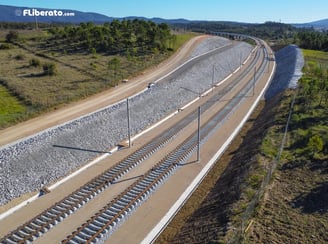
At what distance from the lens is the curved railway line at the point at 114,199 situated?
783 inches

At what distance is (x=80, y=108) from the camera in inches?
1662

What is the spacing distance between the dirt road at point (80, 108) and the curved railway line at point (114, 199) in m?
10.5

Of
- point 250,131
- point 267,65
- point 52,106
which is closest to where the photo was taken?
point 250,131

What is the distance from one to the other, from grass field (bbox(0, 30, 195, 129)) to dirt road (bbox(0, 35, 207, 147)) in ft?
4.35

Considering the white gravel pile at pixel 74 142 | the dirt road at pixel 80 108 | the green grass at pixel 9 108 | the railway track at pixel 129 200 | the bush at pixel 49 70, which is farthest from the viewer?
the bush at pixel 49 70

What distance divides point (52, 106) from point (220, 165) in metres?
23.3

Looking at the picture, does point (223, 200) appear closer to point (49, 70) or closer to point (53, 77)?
point (53, 77)

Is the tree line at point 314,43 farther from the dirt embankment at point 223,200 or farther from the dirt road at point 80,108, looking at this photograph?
the dirt embankment at point 223,200

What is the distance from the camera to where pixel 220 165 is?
2998cm

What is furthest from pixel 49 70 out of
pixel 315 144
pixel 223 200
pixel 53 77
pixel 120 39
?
pixel 315 144

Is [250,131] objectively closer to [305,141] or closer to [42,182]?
[305,141]

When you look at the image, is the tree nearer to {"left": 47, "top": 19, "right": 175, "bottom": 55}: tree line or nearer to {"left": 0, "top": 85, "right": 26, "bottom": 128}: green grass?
{"left": 0, "top": 85, "right": 26, "bottom": 128}: green grass

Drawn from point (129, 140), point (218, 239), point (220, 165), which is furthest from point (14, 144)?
point (218, 239)

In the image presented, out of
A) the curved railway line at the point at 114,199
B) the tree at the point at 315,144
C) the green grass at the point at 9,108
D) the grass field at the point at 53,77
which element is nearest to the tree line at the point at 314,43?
the grass field at the point at 53,77
